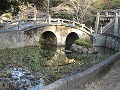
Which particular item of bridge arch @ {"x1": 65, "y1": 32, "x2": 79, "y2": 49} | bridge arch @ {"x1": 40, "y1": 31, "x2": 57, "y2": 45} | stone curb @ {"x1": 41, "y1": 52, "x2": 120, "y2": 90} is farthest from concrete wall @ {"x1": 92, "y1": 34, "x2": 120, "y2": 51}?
stone curb @ {"x1": 41, "y1": 52, "x2": 120, "y2": 90}

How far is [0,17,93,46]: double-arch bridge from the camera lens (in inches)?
1142

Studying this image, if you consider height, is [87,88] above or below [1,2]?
below

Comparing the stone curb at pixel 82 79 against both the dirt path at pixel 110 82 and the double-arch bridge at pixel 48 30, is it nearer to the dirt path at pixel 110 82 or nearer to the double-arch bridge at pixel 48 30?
the dirt path at pixel 110 82

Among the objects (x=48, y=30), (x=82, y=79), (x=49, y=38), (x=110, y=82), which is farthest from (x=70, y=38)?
(x=82, y=79)

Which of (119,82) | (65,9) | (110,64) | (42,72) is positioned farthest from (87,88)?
(65,9)

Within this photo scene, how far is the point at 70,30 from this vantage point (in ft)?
113

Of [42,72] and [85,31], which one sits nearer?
[42,72]

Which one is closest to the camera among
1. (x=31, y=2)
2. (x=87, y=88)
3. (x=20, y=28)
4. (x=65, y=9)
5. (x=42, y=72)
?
(x=87, y=88)

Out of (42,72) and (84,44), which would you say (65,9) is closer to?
(84,44)

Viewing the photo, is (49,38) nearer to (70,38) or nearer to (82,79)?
(70,38)

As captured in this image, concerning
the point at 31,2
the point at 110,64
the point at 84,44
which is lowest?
the point at 84,44

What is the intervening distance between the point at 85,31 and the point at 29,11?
1009 centimetres

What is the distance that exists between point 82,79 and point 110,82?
1.42 metres

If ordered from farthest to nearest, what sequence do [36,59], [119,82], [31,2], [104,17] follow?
1. [104,17]
2. [36,59]
3. [31,2]
4. [119,82]
